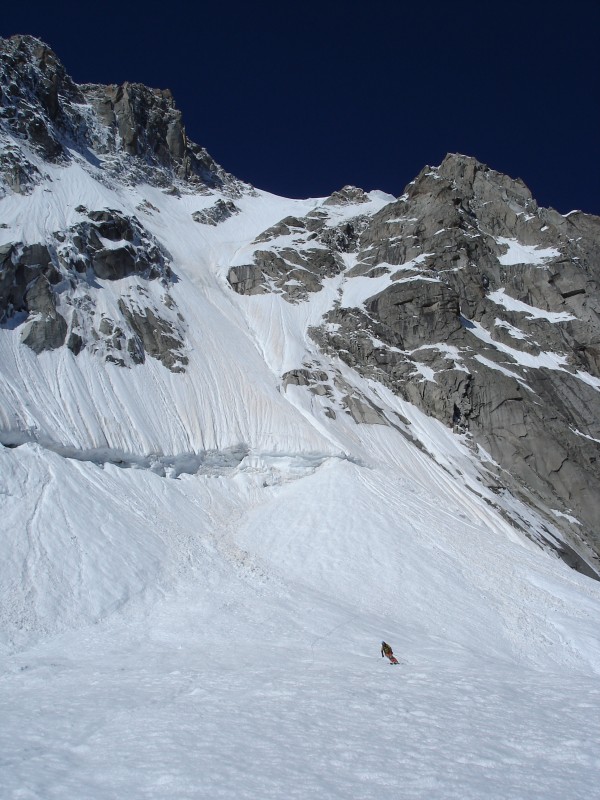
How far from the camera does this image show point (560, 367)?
201 feet

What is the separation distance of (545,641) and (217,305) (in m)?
48.5

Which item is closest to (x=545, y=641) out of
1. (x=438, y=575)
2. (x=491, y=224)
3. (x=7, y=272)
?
(x=438, y=575)

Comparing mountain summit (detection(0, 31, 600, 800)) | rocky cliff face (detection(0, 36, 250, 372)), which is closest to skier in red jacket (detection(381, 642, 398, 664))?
mountain summit (detection(0, 31, 600, 800))

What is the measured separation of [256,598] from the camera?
2336cm

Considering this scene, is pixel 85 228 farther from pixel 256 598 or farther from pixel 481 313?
pixel 481 313

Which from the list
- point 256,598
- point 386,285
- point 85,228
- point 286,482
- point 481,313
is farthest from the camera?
point 386,285

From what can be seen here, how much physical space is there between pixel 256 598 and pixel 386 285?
51323mm

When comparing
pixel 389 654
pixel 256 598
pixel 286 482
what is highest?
pixel 286 482

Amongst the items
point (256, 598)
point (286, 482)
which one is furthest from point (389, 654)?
point (286, 482)

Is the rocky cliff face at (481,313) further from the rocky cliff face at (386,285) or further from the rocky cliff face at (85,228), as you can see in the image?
the rocky cliff face at (85,228)

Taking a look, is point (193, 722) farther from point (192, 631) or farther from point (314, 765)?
point (192, 631)

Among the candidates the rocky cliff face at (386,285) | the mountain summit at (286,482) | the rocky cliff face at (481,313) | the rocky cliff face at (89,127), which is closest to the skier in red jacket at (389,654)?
the mountain summit at (286,482)

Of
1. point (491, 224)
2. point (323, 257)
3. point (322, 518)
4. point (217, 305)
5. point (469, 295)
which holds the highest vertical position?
point (491, 224)

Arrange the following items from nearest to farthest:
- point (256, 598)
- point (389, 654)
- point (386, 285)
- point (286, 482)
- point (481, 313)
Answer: point (389, 654)
point (256, 598)
point (286, 482)
point (481, 313)
point (386, 285)
